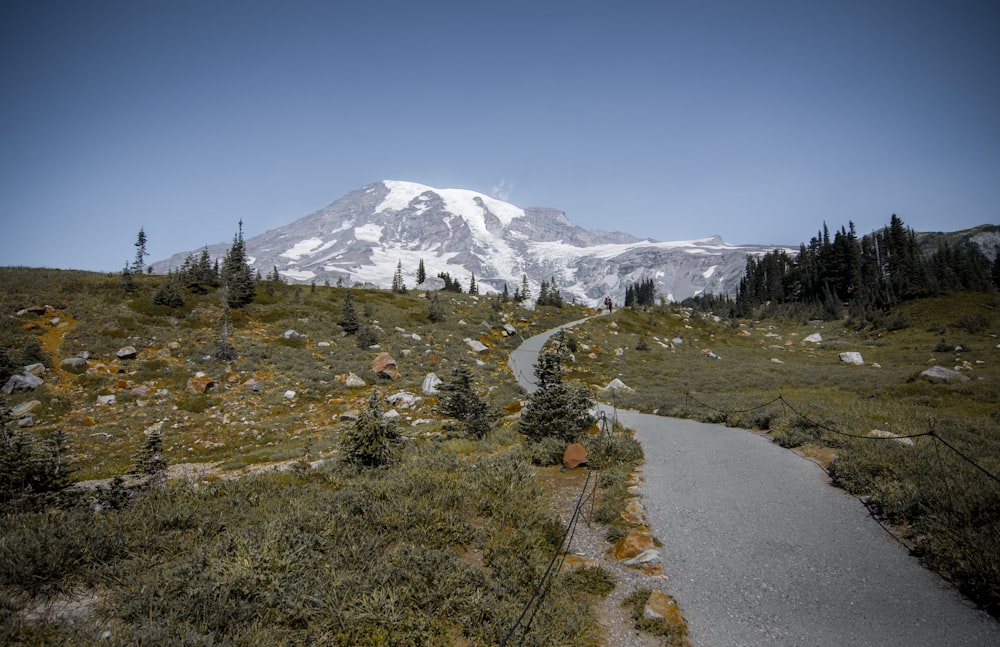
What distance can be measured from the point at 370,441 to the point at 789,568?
979 cm

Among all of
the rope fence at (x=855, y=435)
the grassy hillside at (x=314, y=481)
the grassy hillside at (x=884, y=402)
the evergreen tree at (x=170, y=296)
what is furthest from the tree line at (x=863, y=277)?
the evergreen tree at (x=170, y=296)

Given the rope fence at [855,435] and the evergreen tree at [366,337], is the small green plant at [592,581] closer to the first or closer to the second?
the rope fence at [855,435]

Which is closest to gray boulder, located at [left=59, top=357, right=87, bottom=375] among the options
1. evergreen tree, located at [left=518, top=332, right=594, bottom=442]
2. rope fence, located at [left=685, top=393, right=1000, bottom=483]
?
evergreen tree, located at [left=518, top=332, right=594, bottom=442]

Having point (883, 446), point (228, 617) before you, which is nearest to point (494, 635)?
point (228, 617)

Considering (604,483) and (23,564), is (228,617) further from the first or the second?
(604,483)

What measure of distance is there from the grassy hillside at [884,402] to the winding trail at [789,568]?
58 cm

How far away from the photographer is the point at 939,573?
Answer: 6.78 metres

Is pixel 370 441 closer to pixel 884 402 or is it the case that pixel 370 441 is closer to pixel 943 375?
pixel 884 402

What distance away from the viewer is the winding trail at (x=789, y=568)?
568 centimetres

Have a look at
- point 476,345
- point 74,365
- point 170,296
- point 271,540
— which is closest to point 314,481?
point 271,540

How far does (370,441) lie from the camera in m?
11.5

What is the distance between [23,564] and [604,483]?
10761 mm

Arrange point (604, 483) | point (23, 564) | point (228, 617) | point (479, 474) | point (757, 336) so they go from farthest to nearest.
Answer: point (757, 336), point (604, 483), point (479, 474), point (23, 564), point (228, 617)

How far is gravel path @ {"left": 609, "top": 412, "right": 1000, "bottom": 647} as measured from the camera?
5.69 meters
